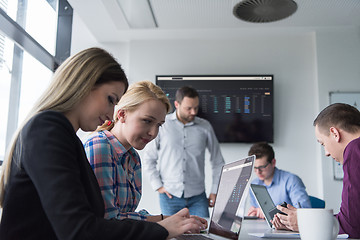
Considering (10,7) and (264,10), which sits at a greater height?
(264,10)

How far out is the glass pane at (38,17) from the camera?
2692mm

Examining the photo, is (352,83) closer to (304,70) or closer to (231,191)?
(304,70)

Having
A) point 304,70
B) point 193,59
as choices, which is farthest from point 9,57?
point 304,70

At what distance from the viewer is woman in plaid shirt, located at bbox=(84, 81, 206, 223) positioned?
4.08ft

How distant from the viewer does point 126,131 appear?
140 cm

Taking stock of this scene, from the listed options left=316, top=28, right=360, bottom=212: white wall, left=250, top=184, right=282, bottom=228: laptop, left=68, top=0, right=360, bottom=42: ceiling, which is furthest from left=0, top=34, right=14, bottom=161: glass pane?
left=316, top=28, right=360, bottom=212: white wall

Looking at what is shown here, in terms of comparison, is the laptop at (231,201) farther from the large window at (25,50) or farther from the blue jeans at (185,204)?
the large window at (25,50)

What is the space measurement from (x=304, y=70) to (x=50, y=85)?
350cm

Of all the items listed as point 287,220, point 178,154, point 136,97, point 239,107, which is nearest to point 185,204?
point 178,154

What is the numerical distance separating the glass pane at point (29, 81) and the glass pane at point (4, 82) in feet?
0.58

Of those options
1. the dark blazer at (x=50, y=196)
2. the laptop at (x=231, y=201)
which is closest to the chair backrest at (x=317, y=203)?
the laptop at (x=231, y=201)

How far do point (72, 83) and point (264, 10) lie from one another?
9.28ft

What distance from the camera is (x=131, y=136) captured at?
54.9 inches

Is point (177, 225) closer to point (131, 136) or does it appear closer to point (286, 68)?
point (131, 136)
